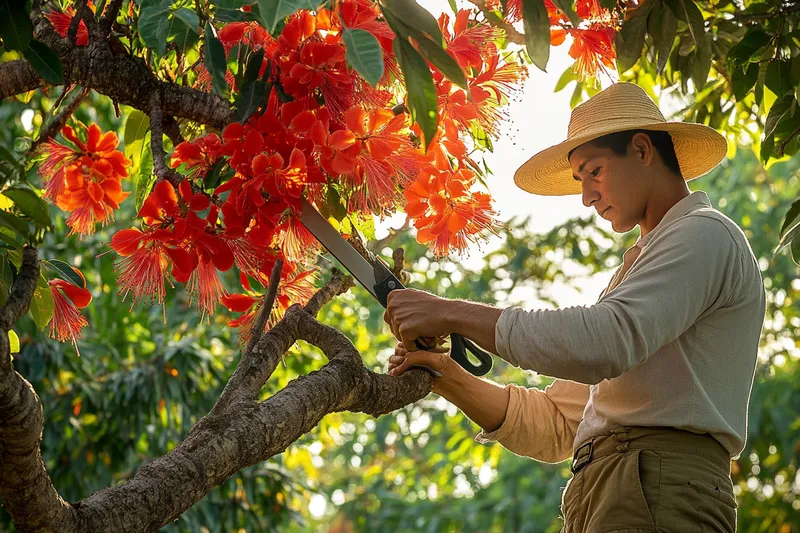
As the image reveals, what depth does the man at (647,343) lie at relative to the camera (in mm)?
1614

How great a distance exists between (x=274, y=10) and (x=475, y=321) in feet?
2.51

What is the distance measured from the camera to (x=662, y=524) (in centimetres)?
164

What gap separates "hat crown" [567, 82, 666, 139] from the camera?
A: 1993 mm

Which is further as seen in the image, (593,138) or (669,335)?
(593,138)

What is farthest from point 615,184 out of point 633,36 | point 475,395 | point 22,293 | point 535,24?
point 22,293

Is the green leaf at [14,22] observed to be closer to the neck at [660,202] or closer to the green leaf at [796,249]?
the neck at [660,202]

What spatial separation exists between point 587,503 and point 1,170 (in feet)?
3.81

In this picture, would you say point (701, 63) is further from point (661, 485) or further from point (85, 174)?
point (85, 174)

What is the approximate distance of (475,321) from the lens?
1.71 metres

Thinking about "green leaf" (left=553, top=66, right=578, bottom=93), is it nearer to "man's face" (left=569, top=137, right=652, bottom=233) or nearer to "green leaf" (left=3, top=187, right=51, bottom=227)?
"man's face" (left=569, top=137, right=652, bottom=233)

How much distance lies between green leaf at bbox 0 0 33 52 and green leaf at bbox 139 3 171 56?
16cm

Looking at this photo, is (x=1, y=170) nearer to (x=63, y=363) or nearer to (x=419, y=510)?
(x=63, y=363)

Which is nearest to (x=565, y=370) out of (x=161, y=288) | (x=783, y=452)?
(x=161, y=288)

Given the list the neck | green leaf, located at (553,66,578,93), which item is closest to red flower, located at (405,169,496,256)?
the neck
